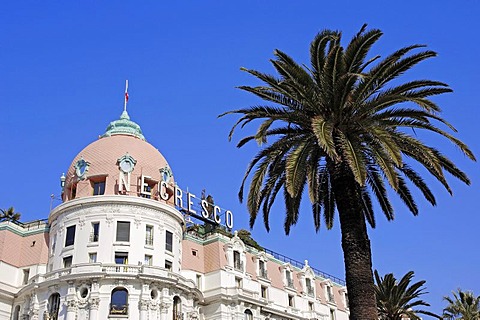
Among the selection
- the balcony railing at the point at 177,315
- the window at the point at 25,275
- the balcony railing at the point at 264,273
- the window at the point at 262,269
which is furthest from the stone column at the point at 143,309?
the balcony railing at the point at 264,273

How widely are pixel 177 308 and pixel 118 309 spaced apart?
609cm

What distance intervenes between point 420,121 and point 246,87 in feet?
29.4

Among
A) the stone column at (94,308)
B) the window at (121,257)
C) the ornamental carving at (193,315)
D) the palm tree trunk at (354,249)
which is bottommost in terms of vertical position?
the palm tree trunk at (354,249)

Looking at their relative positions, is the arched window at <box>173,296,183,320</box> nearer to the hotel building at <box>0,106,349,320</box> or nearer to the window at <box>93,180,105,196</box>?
the hotel building at <box>0,106,349,320</box>

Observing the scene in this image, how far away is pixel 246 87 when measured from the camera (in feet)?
104

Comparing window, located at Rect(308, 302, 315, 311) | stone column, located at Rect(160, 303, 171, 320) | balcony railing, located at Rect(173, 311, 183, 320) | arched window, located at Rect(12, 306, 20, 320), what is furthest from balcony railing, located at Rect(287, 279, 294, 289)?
arched window, located at Rect(12, 306, 20, 320)

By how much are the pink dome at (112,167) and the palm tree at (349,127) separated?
1205 inches

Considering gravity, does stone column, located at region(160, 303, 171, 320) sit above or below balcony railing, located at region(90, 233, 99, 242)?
below

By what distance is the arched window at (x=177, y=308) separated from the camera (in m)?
57.0

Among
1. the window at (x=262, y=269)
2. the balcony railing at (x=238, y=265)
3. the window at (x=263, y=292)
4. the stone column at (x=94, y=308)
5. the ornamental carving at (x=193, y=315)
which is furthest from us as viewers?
the window at (x=262, y=269)

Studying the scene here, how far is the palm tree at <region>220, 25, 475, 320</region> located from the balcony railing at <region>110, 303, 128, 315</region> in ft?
89.5

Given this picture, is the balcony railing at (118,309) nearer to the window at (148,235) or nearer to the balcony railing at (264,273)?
the window at (148,235)

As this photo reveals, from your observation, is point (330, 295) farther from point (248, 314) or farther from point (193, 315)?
point (193, 315)

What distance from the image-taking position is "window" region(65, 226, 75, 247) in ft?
188
